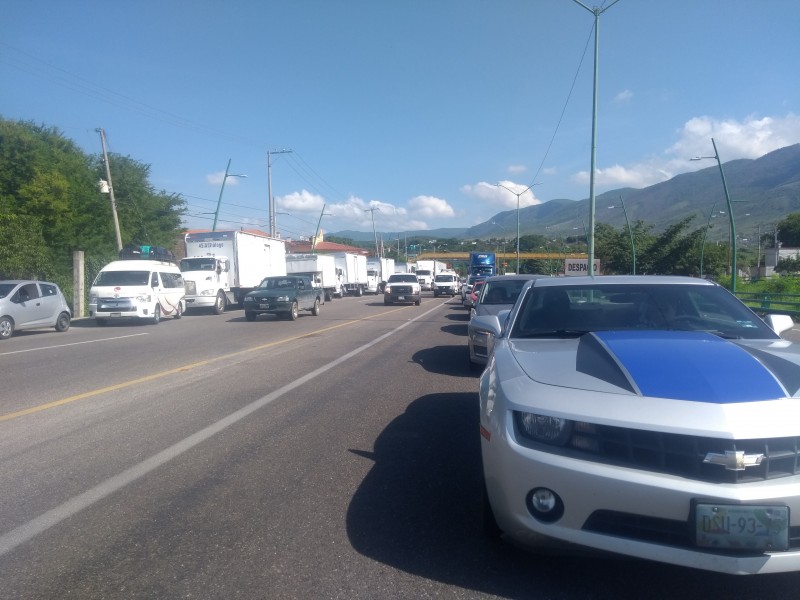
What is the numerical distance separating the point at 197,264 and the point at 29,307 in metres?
10.7

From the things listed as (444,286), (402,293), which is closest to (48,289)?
(402,293)

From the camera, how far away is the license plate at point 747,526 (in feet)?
9.61

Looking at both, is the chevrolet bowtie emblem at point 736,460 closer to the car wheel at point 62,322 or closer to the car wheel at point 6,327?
the car wheel at point 6,327

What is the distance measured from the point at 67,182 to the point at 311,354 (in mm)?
32200

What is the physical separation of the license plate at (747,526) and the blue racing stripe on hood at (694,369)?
0.52m

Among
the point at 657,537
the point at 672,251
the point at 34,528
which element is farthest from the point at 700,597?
the point at 672,251

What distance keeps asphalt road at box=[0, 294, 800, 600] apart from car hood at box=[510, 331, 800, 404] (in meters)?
1.05

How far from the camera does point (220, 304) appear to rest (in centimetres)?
3016

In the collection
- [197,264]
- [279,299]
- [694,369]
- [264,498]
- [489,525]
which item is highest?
[197,264]

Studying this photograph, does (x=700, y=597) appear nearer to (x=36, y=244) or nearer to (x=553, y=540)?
(x=553, y=540)

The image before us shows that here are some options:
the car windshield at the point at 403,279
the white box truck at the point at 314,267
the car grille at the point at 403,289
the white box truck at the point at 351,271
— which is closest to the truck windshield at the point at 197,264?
the car grille at the point at 403,289

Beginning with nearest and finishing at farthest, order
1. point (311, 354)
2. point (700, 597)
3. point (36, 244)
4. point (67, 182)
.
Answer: point (700, 597)
point (311, 354)
point (36, 244)
point (67, 182)

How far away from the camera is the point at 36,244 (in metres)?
29.9

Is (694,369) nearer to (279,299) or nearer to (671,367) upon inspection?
(671,367)
